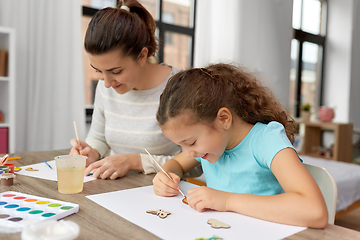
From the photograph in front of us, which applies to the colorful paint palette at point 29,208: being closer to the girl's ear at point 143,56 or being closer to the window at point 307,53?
the girl's ear at point 143,56

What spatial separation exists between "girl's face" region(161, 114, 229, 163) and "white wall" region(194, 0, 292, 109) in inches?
101

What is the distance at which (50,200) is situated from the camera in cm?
75

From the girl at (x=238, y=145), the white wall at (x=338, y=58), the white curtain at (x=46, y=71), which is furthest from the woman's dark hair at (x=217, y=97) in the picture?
the white wall at (x=338, y=58)

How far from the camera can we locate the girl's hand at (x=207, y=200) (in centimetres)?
72

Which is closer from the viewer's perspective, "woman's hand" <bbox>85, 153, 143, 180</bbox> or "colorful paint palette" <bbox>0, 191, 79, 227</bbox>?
"colorful paint palette" <bbox>0, 191, 79, 227</bbox>

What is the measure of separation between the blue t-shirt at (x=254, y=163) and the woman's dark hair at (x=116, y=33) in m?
0.49

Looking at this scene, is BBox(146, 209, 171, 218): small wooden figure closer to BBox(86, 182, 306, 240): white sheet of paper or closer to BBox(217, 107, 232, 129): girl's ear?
BBox(86, 182, 306, 240): white sheet of paper

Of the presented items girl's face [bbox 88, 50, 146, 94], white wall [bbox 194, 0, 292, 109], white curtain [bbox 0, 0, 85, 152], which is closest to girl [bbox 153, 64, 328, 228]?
girl's face [bbox 88, 50, 146, 94]

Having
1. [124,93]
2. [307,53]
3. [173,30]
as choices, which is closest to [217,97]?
[124,93]

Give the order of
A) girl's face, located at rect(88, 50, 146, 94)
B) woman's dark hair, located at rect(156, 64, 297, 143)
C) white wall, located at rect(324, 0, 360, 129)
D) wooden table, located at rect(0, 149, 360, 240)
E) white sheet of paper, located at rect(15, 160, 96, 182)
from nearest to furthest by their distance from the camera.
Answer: wooden table, located at rect(0, 149, 360, 240) < woman's dark hair, located at rect(156, 64, 297, 143) < white sheet of paper, located at rect(15, 160, 96, 182) < girl's face, located at rect(88, 50, 146, 94) < white wall, located at rect(324, 0, 360, 129)

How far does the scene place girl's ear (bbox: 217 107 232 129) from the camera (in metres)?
0.84

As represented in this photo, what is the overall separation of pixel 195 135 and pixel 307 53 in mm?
4509

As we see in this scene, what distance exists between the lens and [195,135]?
817 millimetres

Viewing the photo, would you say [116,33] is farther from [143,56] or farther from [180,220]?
[180,220]
